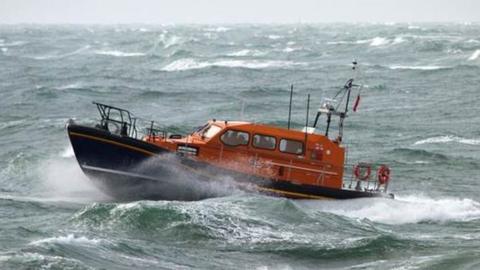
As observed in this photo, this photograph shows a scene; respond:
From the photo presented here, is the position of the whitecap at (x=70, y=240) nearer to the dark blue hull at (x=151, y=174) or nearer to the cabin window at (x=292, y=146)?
the dark blue hull at (x=151, y=174)

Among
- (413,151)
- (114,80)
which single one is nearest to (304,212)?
(413,151)

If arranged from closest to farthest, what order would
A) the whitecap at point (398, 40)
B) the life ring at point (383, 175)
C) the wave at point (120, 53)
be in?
the life ring at point (383, 175), the wave at point (120, 53), the whitecap at point (398, 40)

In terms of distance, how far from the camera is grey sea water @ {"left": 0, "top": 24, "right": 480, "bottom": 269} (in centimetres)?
2088

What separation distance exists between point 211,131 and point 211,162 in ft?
3.16

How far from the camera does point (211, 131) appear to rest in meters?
26.9

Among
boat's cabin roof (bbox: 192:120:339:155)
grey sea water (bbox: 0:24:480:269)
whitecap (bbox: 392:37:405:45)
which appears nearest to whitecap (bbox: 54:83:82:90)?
grey sea water (bbox: 0:24:480:269)

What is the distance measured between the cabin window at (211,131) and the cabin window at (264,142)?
1.02m

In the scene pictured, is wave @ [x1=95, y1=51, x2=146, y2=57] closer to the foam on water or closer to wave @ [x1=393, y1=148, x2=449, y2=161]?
the foam on water

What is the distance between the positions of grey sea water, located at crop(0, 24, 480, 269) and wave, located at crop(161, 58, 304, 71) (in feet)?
6.85

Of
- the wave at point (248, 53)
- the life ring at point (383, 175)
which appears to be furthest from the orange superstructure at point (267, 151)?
the wave at point (248, 53)

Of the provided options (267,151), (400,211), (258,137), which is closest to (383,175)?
(400,211)

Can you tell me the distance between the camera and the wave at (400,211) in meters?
26.6


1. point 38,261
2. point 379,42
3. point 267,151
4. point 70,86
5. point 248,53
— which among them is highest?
point 379,42

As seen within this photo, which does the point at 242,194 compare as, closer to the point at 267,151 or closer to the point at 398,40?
the point at 267,151
